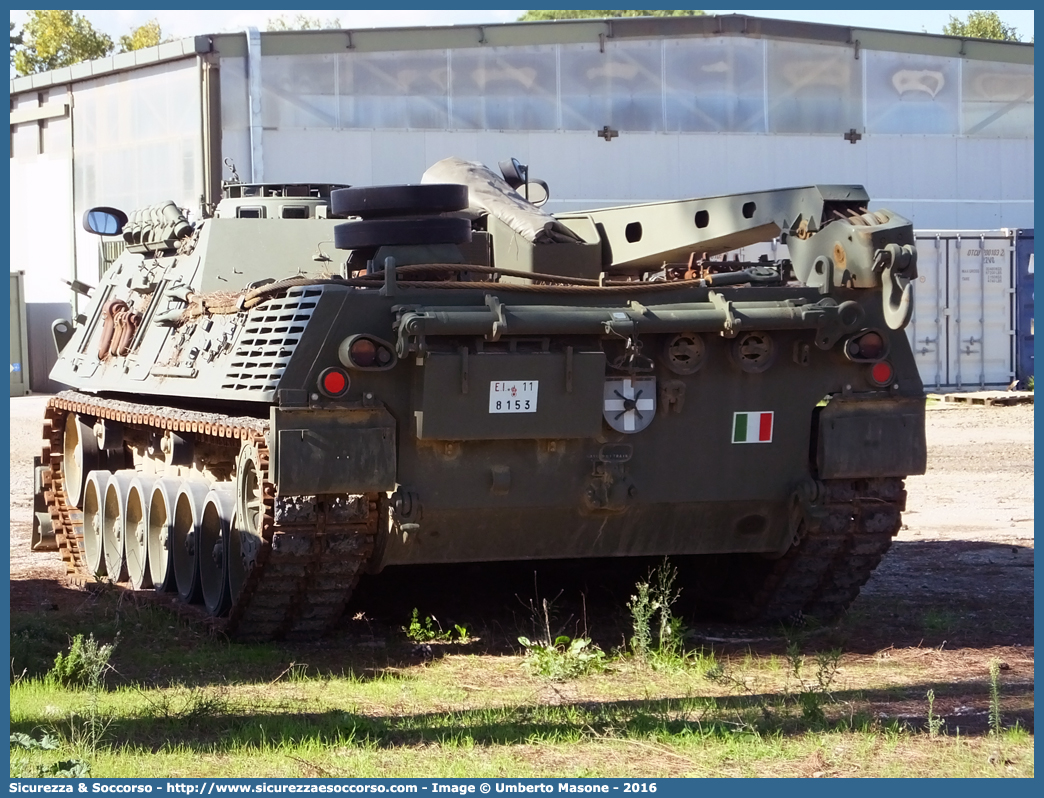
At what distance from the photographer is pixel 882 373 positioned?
27.6 ft

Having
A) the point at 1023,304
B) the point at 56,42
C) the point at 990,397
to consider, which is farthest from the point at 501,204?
the point at 56,42

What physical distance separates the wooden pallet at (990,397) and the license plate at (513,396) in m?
16.9

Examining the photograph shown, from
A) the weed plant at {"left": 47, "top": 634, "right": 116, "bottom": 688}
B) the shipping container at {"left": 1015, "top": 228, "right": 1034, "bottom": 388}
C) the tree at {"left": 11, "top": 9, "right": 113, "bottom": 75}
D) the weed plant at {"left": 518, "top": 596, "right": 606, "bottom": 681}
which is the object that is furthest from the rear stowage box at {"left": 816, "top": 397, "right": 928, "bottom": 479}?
the tree at {"left": 11, "top": 9, "right": 113, "bottom": 75}

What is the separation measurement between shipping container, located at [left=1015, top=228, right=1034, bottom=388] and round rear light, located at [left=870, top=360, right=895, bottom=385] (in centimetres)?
1765

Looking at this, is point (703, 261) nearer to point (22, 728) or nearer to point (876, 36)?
point (22, 728)

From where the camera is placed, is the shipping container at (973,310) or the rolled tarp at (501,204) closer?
the rolled tarp at (501,204)

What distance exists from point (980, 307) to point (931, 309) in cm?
83

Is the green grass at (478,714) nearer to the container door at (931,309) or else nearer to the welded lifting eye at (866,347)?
the welded lifting eye at (866,347)

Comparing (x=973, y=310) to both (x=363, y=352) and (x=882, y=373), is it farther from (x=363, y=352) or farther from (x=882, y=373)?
(x=363, y=352)

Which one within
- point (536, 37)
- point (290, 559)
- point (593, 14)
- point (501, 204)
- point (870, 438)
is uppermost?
point (593, 14)

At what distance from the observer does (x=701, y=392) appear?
8.20 meters

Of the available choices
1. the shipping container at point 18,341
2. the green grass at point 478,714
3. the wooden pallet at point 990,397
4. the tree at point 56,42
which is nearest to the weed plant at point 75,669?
the green grass at point 478,714

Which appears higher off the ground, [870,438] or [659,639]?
[870,438]

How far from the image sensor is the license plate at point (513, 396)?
771cm
